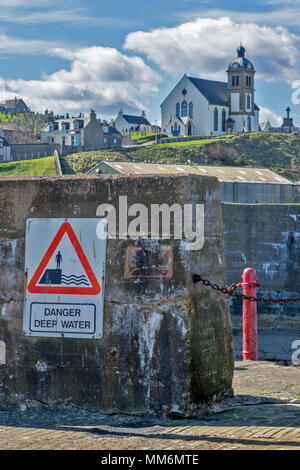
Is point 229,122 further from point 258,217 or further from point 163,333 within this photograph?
point 163,333

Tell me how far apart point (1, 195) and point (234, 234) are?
56.3ft

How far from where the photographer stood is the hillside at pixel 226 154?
3841 inches

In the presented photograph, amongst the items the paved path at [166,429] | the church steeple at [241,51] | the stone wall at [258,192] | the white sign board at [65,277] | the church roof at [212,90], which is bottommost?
the paved path at [166,429]

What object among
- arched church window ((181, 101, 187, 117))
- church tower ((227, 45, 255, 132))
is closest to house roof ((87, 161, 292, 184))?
arched church window ((181, 101, 187, 117))

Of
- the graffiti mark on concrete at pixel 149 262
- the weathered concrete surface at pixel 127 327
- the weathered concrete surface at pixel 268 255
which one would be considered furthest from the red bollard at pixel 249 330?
the weathered concrete surface at pixel 268 255

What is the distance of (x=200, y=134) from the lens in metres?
131

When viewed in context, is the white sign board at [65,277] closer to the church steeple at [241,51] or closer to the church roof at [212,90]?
the church roof at [212,90]

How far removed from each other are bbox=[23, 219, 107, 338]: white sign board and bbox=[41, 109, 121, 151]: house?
10041 cm

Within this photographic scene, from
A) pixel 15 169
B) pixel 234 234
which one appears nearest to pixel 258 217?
pixel 234 234

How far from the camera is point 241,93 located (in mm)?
136750

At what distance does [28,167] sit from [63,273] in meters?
84.2

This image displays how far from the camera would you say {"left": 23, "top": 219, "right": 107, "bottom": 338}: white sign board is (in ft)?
22.5

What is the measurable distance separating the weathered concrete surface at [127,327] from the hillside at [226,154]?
82768 millimetres

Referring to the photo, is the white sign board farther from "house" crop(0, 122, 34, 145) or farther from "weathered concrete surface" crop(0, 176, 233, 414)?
"house" crop(0, 122, 34, 145)
